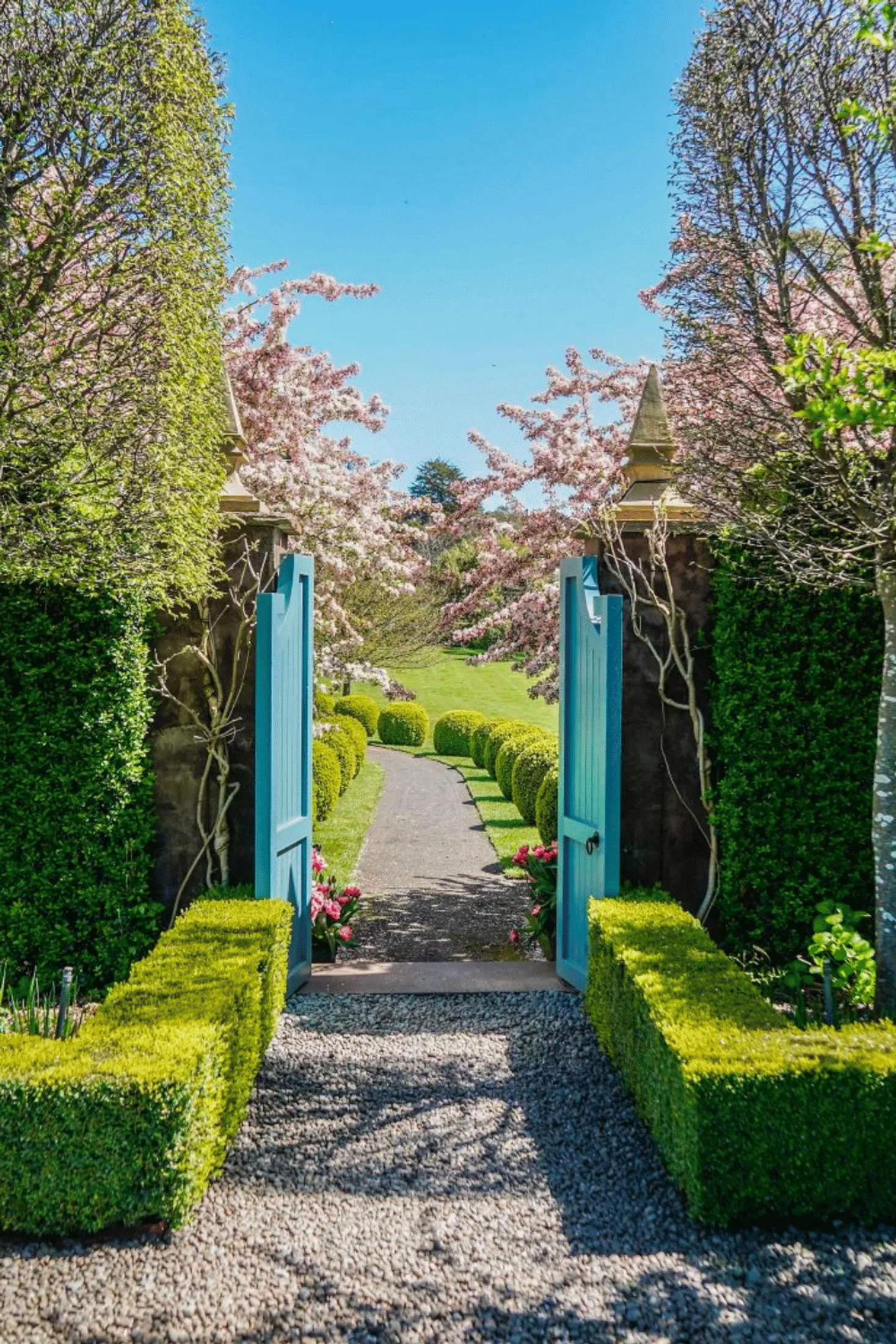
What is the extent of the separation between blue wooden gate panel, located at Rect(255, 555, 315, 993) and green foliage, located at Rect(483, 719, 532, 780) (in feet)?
32.7

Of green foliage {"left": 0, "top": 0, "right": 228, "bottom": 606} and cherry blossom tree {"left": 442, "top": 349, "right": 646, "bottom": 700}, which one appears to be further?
cherry blossom tree {"left": 442, "top": 349, "right": 646, "bottom": 700}

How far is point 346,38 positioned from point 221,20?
1.74m

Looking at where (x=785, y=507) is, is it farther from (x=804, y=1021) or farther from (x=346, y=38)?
(x=346, y=38)

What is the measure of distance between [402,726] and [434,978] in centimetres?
1842

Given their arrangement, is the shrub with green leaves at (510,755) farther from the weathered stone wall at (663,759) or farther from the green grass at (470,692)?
the green grass at (470,692)

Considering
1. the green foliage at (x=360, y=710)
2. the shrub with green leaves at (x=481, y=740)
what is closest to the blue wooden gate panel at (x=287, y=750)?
the shrub with green leaves at (x=481, y=740)

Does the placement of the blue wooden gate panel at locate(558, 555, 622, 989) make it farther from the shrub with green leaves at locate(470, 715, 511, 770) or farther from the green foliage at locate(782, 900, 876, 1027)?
the shrub with green leaves at locate(470, 715, 511, 770)

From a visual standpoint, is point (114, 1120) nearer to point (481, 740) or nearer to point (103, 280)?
point (103, 280)

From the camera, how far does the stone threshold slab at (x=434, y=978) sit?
496 centimetres

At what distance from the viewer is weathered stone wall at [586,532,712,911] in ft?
16.6

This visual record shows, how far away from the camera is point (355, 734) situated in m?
16.8

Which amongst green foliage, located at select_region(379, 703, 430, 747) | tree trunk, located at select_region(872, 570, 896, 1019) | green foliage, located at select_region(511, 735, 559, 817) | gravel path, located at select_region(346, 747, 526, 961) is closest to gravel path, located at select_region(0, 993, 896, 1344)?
tree trunk, located at select_region(872, 570, 896, 1019)

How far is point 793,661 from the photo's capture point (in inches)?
186

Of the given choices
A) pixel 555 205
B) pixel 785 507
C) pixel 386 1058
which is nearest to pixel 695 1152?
pixel 386 1058
